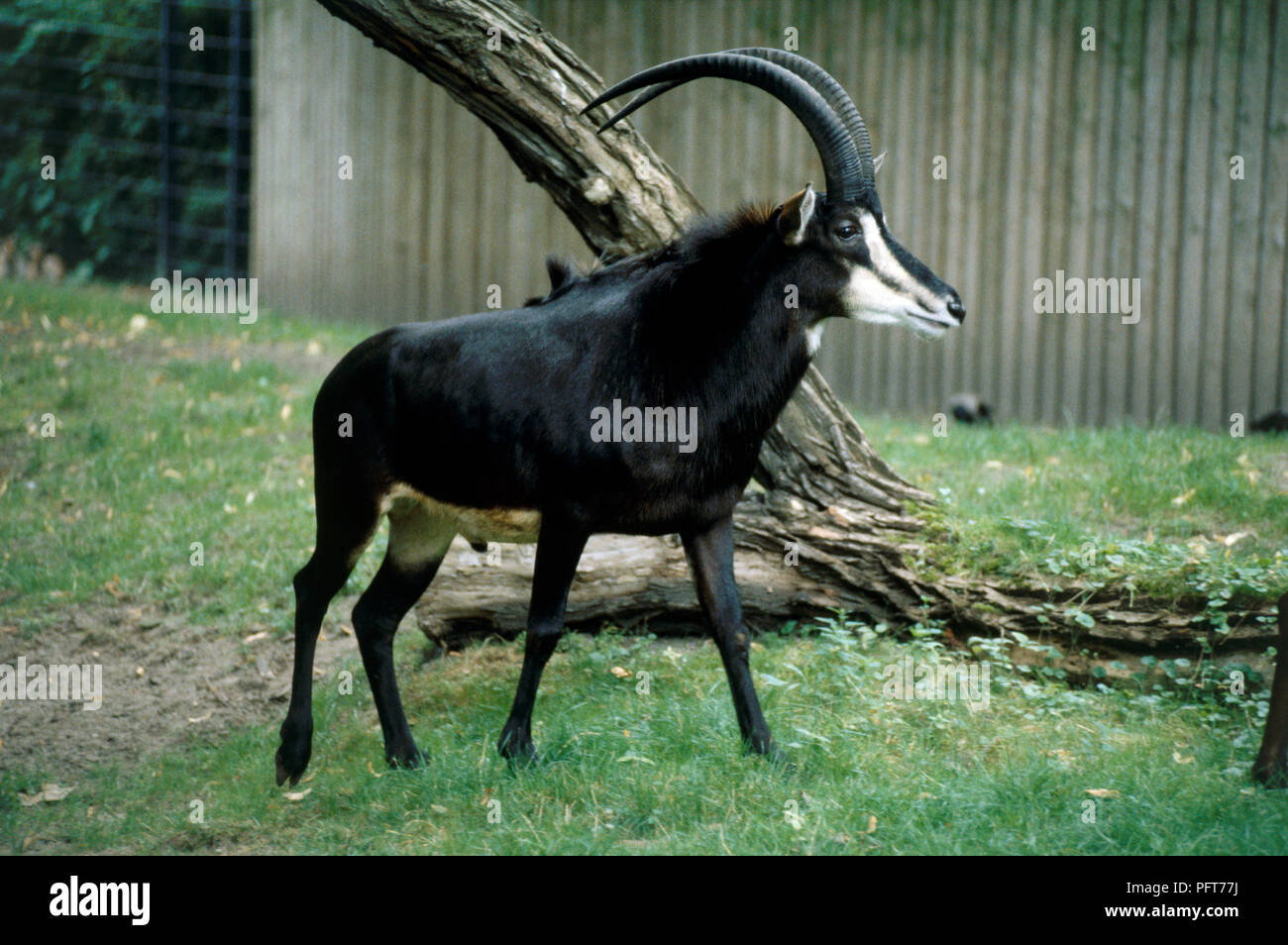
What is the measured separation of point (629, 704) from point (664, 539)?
113cm

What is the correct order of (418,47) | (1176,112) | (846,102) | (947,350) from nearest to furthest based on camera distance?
(846,102), (418,47), (1176,112), (947,350)

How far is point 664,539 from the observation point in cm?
666

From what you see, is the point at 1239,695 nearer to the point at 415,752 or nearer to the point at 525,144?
the point at 415,752

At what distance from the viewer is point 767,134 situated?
465 inches

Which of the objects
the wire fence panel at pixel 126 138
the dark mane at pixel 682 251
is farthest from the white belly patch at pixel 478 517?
the wire fence panel at pixel 126 138

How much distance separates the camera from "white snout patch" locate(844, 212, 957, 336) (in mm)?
5047

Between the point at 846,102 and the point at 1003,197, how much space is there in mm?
6183

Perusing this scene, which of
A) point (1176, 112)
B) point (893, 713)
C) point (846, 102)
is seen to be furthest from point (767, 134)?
point (893, 713)
